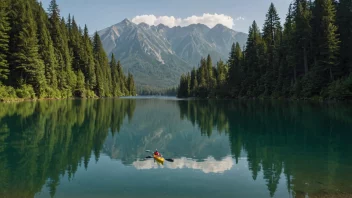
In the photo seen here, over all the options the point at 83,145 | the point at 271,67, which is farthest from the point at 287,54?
the point at 83,145

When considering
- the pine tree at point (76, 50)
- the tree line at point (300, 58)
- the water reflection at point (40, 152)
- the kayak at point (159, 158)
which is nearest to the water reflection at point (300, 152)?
the kayak at point (159, 158)

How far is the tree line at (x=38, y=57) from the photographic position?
191ft

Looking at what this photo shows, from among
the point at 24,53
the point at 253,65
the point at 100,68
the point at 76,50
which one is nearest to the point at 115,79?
the point at 100,68

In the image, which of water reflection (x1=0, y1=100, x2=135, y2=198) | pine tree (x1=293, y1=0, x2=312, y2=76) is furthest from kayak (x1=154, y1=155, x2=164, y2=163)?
pine tree (x1=293, y1=0, x2=312, y2=76)

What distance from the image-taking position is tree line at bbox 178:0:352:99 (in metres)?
53.0

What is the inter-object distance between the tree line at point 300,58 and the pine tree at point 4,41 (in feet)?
185

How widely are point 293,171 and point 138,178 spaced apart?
19.2ft

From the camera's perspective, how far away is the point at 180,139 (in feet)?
65.8

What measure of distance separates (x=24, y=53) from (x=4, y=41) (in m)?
4.08

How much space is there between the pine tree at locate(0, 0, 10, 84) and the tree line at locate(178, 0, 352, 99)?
2218 inches

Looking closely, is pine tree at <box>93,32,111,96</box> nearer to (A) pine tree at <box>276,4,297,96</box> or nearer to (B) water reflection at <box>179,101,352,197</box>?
(A) pine tree at <box>276,4,297,96</box>

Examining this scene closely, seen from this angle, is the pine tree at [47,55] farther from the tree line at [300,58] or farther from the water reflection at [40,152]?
the tree line at [300,58]

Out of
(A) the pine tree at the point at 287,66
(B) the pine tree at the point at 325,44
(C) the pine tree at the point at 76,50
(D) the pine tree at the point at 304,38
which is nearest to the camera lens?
(B) the pine tree at the point at 325,44

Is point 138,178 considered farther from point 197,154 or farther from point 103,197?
point 197,154
